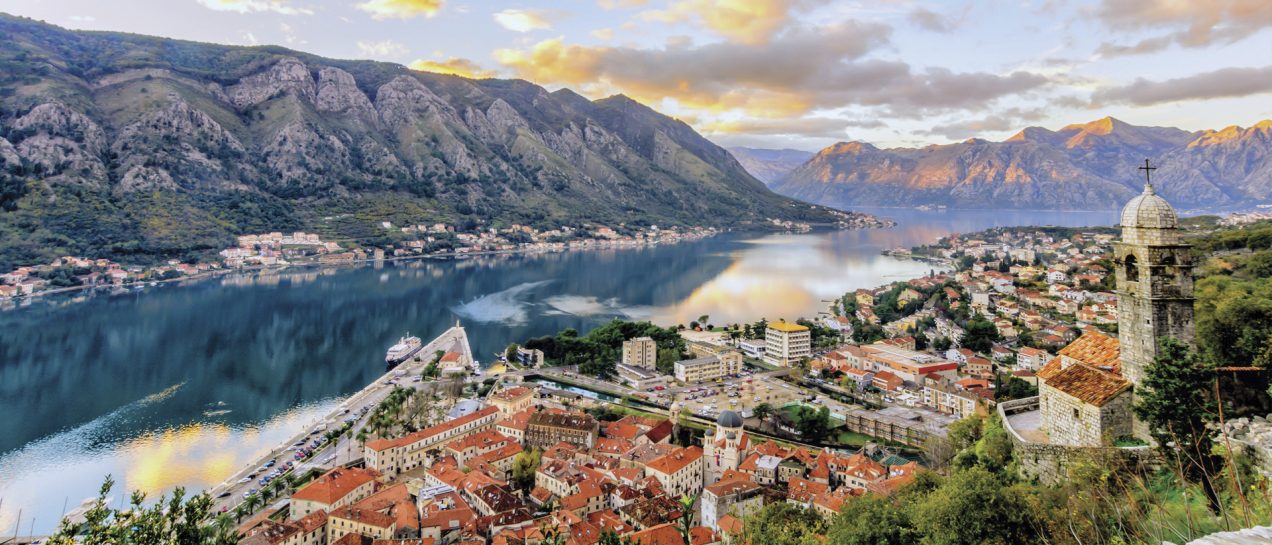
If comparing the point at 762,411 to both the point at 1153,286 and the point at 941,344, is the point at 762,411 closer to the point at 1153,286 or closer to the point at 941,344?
the point at 941,344

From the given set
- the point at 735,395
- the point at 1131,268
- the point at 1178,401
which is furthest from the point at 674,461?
the point at 1178,401

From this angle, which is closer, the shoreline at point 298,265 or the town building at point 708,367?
the town building at point 708,367

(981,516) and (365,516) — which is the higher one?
(981,516)

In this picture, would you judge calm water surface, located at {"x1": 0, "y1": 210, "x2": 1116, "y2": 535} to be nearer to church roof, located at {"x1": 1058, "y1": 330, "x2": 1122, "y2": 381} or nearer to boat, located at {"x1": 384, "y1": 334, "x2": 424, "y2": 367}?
Answer: boat, located at {"x1": 384, "y1": 334, "x2": 424, "y2": 367}

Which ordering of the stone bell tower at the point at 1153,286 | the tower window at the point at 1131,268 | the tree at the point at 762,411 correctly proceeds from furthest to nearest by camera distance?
1. the tree at the point at 762,411
2. the tower window at the point at 1131,268
3. the stone bell tower at the point at 1153,286

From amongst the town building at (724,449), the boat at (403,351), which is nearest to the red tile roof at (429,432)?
the town building at (724,449)

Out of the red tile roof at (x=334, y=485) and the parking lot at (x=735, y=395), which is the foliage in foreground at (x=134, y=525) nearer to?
the red tile roof at (x=334, y=485)

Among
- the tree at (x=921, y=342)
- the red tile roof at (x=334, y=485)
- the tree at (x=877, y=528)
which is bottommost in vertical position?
the tree at (x=921, y=342)
